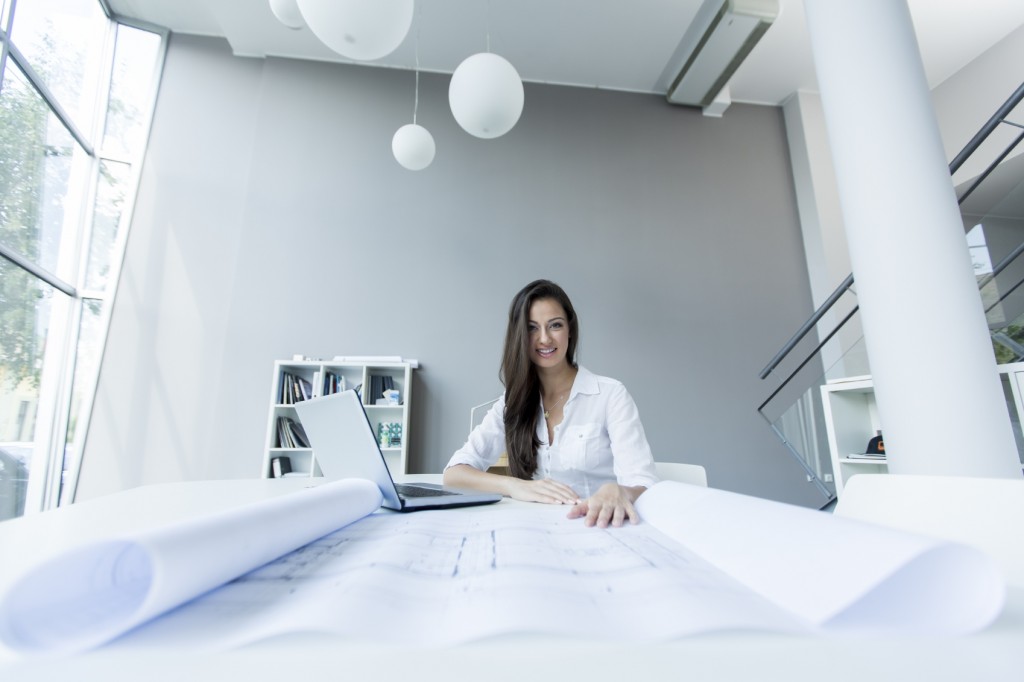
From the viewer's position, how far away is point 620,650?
28 centimetres

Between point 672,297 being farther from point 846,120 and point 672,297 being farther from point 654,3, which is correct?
point 846,120

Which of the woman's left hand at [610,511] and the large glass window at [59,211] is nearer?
the woman's left hand at [610,511]

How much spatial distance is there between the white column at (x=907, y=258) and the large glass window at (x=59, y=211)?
413 cm

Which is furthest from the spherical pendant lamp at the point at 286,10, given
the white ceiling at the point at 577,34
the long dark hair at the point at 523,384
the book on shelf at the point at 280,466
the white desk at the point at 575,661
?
the book on shelf at the point at 280,466

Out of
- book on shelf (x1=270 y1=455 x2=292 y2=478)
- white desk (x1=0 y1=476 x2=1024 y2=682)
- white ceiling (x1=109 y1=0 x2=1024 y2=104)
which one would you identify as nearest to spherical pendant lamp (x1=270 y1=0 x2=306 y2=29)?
white ceiling (x1=109 y1=0 x2=1024 y2=104)

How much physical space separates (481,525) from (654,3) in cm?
417

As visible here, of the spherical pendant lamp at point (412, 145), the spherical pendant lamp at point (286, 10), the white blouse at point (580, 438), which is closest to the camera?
the white blouse at point (580, 438)

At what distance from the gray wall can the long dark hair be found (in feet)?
6.72

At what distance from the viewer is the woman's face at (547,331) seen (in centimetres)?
167

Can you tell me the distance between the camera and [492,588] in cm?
36

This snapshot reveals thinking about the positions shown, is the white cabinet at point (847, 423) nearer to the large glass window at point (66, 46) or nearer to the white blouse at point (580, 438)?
the white blouse at point (580, 438)

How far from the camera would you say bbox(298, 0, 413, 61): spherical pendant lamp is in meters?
1.30

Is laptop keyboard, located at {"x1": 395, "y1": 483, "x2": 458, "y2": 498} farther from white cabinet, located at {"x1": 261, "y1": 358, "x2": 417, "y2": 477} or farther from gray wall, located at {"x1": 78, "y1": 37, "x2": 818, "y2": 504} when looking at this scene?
gray wall, located at {"x1": 78, "y1": 37, "x2": 818, "y2": 504}

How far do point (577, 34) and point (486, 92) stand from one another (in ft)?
8.51
